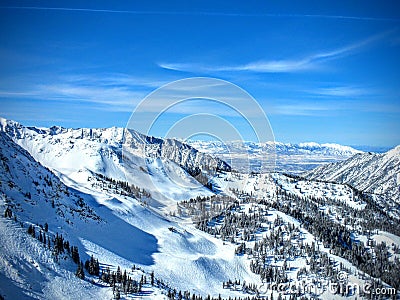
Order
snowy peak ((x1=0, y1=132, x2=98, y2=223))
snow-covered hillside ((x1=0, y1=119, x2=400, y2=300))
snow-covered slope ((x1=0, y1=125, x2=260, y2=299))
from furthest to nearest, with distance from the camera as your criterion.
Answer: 1. snowy peak ((x1=0, y1=132, x2=98, y2=223))
2. snow-covered hillside ((x1=0, y1=119, x2=400, y2=300))
3. snow-covered slope ((x1=0, y1=125, x2=260, y2=299))

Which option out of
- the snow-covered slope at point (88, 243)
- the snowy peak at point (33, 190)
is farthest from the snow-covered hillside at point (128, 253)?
the snowy peak at point (33, 190)

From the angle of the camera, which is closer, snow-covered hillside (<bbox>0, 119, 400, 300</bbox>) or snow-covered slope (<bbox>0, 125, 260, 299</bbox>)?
snow-covered slope (<bbox>0, 125, 260, 299</bbox>)

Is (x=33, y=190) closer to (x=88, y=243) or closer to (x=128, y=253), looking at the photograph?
(x=88, y=243)

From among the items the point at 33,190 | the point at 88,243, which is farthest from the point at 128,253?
the point at 33,190

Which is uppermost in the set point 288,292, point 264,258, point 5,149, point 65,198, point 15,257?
point 5,149

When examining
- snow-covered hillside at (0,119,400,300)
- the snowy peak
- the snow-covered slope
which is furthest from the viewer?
the snowy peak

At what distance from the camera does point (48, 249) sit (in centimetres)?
7925

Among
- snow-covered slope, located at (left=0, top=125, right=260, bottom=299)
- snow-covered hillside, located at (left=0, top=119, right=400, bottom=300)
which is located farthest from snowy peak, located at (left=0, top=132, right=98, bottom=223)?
snow-covered hillside, located at (left=0, top=119, right=400, bottom=300)

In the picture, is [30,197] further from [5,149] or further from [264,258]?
[264,258]

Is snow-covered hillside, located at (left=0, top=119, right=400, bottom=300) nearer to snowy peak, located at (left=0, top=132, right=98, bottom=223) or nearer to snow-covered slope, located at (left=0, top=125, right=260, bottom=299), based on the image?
snow-covered slope, located at (left=0, top=125, right=260, bottom=299)

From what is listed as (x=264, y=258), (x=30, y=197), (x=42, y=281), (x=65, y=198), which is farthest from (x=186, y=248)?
(x=42, y=281)

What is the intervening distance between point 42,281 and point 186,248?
81215 millimetres

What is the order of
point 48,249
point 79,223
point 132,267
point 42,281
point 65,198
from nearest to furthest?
point 42,281 → point 48,249 → point 132,267 → point 79,223 → point 65,198

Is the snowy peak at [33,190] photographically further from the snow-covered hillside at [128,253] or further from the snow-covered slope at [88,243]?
the snow-covered hillside at [128,253]
